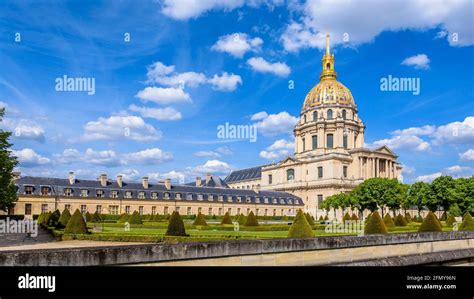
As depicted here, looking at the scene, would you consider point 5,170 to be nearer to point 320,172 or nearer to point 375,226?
point 375,226

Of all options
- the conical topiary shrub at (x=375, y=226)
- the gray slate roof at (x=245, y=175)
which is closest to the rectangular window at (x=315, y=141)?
the gray slate roof at (x=245, y=175)

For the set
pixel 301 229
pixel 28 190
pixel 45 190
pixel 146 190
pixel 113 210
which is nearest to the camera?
pixel 301 229

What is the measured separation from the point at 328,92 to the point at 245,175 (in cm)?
3403

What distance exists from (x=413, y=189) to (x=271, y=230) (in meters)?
36.3

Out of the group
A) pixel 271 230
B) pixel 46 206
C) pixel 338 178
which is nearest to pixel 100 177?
pixel 46 206

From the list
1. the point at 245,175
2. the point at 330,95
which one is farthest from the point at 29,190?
the point at 245,175

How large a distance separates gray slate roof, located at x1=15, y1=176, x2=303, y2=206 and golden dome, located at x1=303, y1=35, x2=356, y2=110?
23030 mm

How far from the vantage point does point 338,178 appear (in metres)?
86.4

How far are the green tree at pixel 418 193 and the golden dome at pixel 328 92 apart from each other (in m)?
34.0

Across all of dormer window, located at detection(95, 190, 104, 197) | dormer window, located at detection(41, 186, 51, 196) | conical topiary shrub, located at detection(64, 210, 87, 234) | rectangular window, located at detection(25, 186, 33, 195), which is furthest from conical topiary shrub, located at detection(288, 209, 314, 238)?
dormer window, located at detection(95, 190, 104, 197)

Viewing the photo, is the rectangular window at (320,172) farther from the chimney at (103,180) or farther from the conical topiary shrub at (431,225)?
the conical topiary shrub at (431,225)

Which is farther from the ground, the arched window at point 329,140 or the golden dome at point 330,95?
the golden dome at point 330,95

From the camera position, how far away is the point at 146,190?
6819 centimetres

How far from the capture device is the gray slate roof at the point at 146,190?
195 ft
